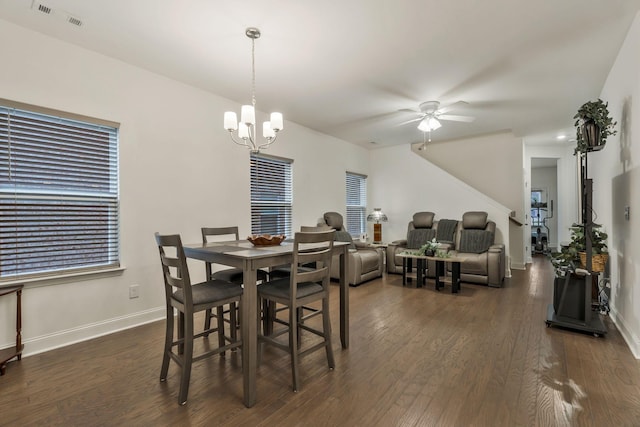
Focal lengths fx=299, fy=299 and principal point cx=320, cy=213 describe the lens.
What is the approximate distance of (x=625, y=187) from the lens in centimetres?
271

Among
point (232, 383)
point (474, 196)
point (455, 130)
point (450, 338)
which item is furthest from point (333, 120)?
point (232, 383)

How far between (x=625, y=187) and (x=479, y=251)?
2.47 metres

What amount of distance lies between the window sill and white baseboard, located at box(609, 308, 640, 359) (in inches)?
178

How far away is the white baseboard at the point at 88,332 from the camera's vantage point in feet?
8.25

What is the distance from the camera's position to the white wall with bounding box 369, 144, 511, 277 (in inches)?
225

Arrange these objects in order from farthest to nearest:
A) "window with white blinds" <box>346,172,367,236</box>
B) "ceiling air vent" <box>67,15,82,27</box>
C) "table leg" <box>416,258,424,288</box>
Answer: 1. "window with white blinds" <box>346,172,367,236</box>
2. "table leg" <box>416,258,424,288</box>
3. "ceiling air vent" <box>67,15,82,27</box>

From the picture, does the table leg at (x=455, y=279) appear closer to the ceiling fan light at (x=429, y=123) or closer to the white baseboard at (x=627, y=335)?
the white baseboard at (x=627, y=335)

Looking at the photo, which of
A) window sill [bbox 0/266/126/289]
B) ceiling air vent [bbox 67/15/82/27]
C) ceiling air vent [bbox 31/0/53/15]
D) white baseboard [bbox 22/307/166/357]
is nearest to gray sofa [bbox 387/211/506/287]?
white baseboard [bbox 22/307/166/357]

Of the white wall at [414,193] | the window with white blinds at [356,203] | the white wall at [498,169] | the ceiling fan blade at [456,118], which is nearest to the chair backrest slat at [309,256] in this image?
the ceiling fan blade at [456,118]

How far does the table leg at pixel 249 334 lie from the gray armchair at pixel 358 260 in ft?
9.16

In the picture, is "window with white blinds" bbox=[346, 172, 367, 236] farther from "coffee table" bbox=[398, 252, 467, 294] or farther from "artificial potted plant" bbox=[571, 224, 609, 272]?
"artificial potted plant" bbox=[571, 224, 609, 272]

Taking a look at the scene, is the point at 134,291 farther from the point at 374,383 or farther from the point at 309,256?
the point at 374,383

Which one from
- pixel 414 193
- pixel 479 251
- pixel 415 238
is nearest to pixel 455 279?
pixel 479 251

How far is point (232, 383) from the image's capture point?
2.06m
